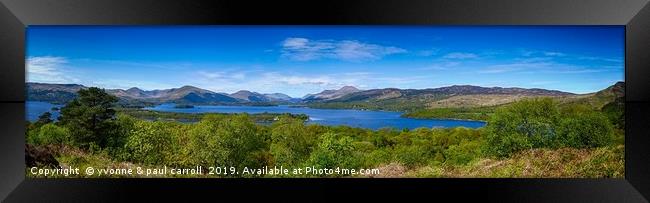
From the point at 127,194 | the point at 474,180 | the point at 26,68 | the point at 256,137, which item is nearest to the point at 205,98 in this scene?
the point at 256,137

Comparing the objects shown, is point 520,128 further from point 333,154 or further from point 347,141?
point 333,154

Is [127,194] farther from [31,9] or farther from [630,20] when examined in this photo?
[630,20]

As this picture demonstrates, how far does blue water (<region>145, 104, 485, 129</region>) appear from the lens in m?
7.69

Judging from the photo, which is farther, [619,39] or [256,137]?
[256,137]

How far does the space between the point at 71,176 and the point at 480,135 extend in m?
5.04

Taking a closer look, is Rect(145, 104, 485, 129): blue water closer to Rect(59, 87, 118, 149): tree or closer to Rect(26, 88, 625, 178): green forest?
Rect(26, 88, 625, 178): green forest

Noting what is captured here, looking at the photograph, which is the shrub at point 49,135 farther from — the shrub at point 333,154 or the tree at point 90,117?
the shrub at point 333,154

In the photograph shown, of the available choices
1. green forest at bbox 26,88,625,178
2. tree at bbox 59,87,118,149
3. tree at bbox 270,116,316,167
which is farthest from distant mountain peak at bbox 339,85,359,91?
tree at bbox 59,87,118,149

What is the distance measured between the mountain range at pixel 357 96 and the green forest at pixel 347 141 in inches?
4.5

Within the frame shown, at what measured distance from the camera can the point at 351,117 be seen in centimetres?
782

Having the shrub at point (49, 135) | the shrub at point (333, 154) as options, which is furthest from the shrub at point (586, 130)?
the shrub at point (49, 135)

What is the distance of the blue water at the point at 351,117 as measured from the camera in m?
7.69

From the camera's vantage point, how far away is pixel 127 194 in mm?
7250

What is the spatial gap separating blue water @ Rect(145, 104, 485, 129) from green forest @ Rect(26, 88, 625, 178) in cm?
8
